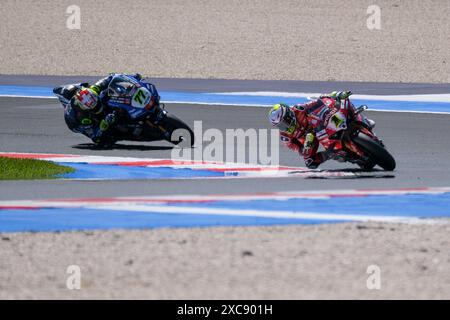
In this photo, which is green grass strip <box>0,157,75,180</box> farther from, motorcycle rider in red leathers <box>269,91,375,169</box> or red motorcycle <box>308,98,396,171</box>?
red motorcycle <box>308,98,396,171</box>

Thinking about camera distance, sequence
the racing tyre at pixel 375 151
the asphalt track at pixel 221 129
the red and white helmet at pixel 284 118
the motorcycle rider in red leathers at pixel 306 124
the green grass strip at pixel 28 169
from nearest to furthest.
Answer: the asphalt track at pixel 221 129 → the green grass strip at pixel 28 169 → the racing tyre at pixel 375 151 → the motorcycle rider in red leathers at pixel 306 124 → the red and white helmet at pixel 284 118

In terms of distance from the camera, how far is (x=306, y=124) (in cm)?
1669

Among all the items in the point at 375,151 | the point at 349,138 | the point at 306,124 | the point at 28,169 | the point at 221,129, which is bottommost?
the point at 28,169

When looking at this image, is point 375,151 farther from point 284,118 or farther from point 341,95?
point 284,118

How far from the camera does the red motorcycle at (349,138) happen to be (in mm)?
16156

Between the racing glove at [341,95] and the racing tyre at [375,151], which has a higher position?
the racing glove at [341,95]

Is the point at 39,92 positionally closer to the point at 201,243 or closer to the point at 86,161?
the point at 86,161

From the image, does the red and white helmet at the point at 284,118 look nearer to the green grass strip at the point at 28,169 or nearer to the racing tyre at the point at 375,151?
the racing tyre at the point at 375,151

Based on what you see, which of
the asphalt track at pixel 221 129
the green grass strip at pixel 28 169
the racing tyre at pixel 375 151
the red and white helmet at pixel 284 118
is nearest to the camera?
the asphalt track at pixel 221 129

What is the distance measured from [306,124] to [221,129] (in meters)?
5.79

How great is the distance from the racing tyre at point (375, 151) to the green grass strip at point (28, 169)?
378cm

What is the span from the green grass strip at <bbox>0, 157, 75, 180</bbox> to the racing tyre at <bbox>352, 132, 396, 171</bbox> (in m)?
3.78

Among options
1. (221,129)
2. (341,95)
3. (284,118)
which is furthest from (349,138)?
(221,129)

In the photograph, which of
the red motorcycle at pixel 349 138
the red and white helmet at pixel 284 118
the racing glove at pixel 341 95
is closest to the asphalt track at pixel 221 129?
the red motorcycle at pixel 349 138
